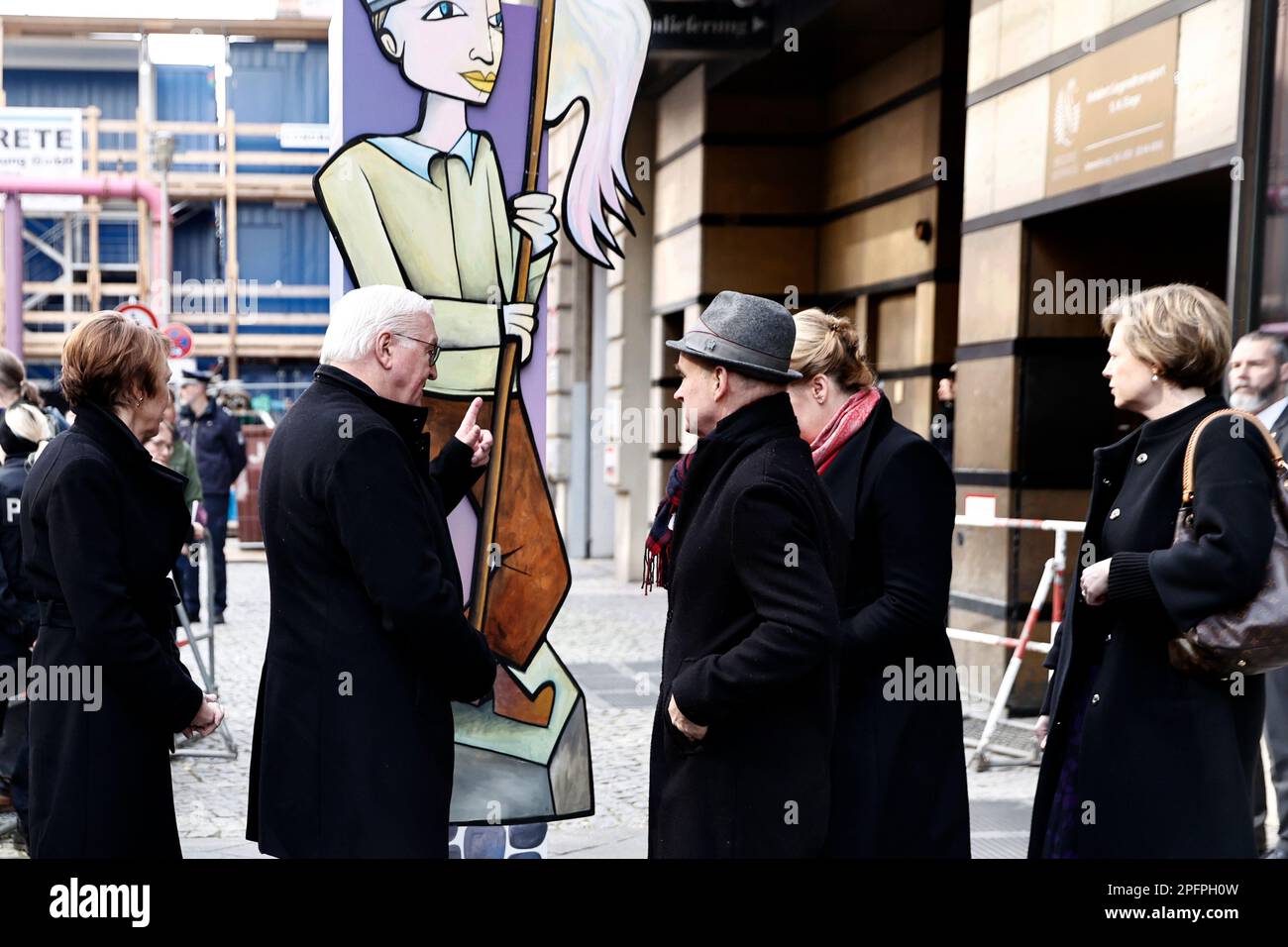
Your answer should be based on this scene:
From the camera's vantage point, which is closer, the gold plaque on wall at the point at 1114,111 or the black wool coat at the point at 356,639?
the black wool coat at the point at 356,639

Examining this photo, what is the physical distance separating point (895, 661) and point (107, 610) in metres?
1.80

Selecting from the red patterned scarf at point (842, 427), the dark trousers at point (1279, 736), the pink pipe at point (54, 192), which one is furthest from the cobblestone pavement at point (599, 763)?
the pink pipe at point (54, 192)

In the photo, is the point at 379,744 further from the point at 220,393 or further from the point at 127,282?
the point at 127,282

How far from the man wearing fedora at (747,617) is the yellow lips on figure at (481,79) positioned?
Result: 179 centimetres

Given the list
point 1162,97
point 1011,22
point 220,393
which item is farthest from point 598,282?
point 1162,97

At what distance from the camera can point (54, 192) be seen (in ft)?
54.6

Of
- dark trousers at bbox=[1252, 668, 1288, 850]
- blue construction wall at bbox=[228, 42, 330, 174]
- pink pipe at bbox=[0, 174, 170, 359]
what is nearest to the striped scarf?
dark trousers at bbox=[1252, 668, 1288, 850]

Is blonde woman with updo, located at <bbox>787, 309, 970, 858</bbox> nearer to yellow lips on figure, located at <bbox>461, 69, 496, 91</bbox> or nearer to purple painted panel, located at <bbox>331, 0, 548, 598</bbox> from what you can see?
purple painted panel, located at <bbox>331, 0, 548, 598</bbox>

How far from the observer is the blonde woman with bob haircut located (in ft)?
9.95

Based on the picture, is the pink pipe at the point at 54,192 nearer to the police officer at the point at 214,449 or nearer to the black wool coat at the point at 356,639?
the police officer at the point at 214,449

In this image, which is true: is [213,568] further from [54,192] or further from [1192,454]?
[54,192]

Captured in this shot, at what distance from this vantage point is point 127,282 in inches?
1003

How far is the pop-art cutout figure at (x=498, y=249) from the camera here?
4273mm
